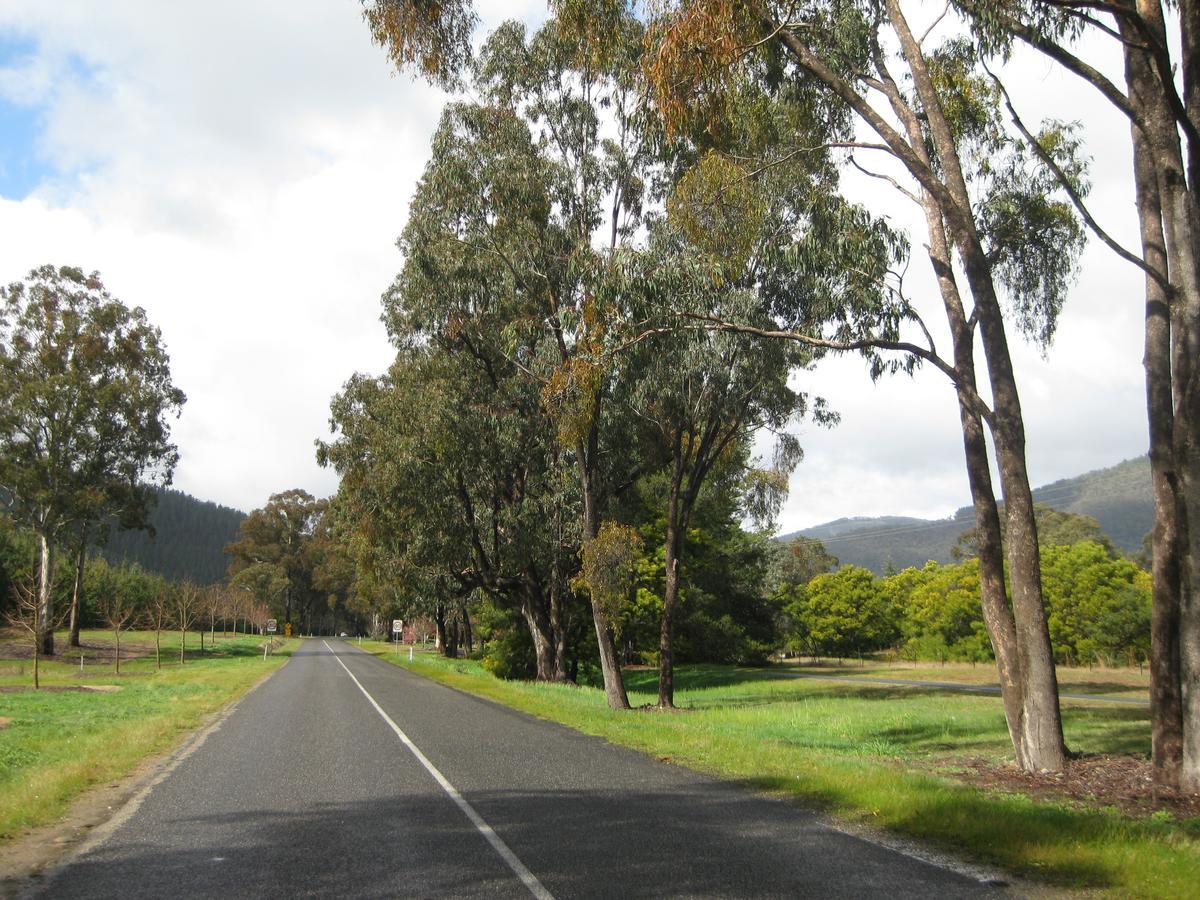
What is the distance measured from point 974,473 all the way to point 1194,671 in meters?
4.16

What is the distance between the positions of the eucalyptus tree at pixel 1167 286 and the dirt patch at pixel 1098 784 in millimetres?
326

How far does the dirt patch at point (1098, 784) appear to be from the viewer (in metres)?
9.02

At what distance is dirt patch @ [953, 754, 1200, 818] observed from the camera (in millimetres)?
9023

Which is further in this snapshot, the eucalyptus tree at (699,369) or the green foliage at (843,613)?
the green foliage at (843,613)

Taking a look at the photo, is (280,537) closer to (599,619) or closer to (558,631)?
(558,631)

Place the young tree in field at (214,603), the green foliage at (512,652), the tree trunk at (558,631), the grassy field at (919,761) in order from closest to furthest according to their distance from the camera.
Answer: the grassy field at (919,761), the tree trunk at (558,631), the green foliage at (512,652), the young tree in field at (214,603)

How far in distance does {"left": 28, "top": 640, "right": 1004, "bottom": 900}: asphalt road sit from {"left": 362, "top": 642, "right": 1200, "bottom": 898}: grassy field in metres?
0.69

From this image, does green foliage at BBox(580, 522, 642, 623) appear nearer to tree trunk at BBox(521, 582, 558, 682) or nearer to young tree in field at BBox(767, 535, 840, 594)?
tree trunk at BBox(521, 582, 558, 682)

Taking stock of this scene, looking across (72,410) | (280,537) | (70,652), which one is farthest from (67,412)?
(280,537)

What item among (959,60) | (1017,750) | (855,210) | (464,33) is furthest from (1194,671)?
(464,33)

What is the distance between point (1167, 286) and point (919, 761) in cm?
691

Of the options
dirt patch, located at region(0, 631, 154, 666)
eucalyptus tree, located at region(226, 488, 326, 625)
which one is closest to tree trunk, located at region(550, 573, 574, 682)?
dirt patch, located at region(0, 631, 154, 666)

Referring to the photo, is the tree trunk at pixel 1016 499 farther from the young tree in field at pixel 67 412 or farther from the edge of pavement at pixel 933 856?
the young tree in field at pixel 67 412

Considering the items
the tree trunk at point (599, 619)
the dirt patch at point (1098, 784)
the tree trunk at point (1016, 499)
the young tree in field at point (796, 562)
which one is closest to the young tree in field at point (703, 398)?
the tree trunk at point (599, 619)
